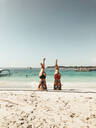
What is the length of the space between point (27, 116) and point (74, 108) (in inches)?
85.1

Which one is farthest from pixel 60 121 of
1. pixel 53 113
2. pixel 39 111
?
pixel 39 111

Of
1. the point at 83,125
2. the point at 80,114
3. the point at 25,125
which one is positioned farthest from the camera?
the point at 80,114

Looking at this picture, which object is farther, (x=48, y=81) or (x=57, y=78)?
(x=48, y=81)

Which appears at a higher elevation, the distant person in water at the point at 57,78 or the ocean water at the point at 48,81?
the distant person in water at the point at 57,78

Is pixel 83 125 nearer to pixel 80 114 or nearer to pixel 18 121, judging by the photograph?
pixel 80 114

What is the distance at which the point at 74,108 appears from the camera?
4859 millimetres

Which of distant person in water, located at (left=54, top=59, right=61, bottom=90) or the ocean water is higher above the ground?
distant person in water, located at (left=54, top=59, right=61, bottom=90)

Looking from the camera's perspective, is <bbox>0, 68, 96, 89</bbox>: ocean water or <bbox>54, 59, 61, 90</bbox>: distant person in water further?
<bbox>0, 68, 96, 89</bbox>: ocean water

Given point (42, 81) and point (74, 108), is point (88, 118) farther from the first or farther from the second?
point (42, 81)

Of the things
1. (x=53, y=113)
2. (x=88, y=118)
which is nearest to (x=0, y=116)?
(x=53, y=113)

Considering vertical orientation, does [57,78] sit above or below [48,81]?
above

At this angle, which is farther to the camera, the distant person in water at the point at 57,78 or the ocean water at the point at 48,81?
the ocean water at the point at 48,81

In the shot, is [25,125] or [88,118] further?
[88,118]

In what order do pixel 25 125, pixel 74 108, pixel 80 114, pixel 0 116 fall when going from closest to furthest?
pixel 25 125 < pixel 0 116 < pixel 80 114 < pixel 74 108
